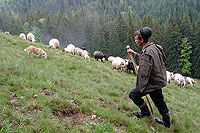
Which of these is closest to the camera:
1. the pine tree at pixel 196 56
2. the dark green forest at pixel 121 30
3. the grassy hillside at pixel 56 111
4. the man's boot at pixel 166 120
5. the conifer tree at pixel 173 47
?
the grassy hillside at pixel 56 111

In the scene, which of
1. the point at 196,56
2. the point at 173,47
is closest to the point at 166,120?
the point at 196,56

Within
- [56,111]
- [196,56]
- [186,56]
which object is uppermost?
[186,56]

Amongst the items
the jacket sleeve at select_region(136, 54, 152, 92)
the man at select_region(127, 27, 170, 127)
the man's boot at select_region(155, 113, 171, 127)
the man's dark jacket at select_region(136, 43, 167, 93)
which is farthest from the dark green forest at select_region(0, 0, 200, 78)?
the jacket sleeve at select_region(136, 54, 152, 92)

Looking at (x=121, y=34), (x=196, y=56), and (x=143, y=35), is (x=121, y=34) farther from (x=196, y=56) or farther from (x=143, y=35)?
(x=143, y=35)

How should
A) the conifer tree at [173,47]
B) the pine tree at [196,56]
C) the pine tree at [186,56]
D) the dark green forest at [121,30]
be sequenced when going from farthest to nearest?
the conifer tree at [173,47] → the dark green forest at [121,30] → the pine tree at [186,56] → the pine tree at [196,56]

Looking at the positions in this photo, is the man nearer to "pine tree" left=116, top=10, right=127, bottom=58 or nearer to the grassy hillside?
the grassy hillside

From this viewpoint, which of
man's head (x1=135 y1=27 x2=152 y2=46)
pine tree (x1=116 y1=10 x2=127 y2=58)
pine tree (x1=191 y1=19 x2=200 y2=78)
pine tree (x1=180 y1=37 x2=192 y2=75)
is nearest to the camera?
man's head (x1=135 y1=27 x2=152 y2=46)

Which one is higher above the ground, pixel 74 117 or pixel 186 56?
pixel 186 56

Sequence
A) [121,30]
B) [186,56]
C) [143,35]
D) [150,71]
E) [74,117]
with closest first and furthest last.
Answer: [150,71], [74,117], [143,35], [186,56], [121,30]

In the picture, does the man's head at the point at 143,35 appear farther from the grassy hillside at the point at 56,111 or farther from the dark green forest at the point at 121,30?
the dark green forest at the point at 121,30

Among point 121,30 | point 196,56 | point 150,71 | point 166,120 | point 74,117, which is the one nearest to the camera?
point 150,71

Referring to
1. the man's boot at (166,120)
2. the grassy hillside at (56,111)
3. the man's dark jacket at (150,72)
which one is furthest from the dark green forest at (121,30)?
the man's dark jacket at (150,72)

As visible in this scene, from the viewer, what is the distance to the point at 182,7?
92.4 metres

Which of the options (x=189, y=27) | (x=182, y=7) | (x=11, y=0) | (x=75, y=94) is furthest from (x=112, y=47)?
(x=11, y=0)
